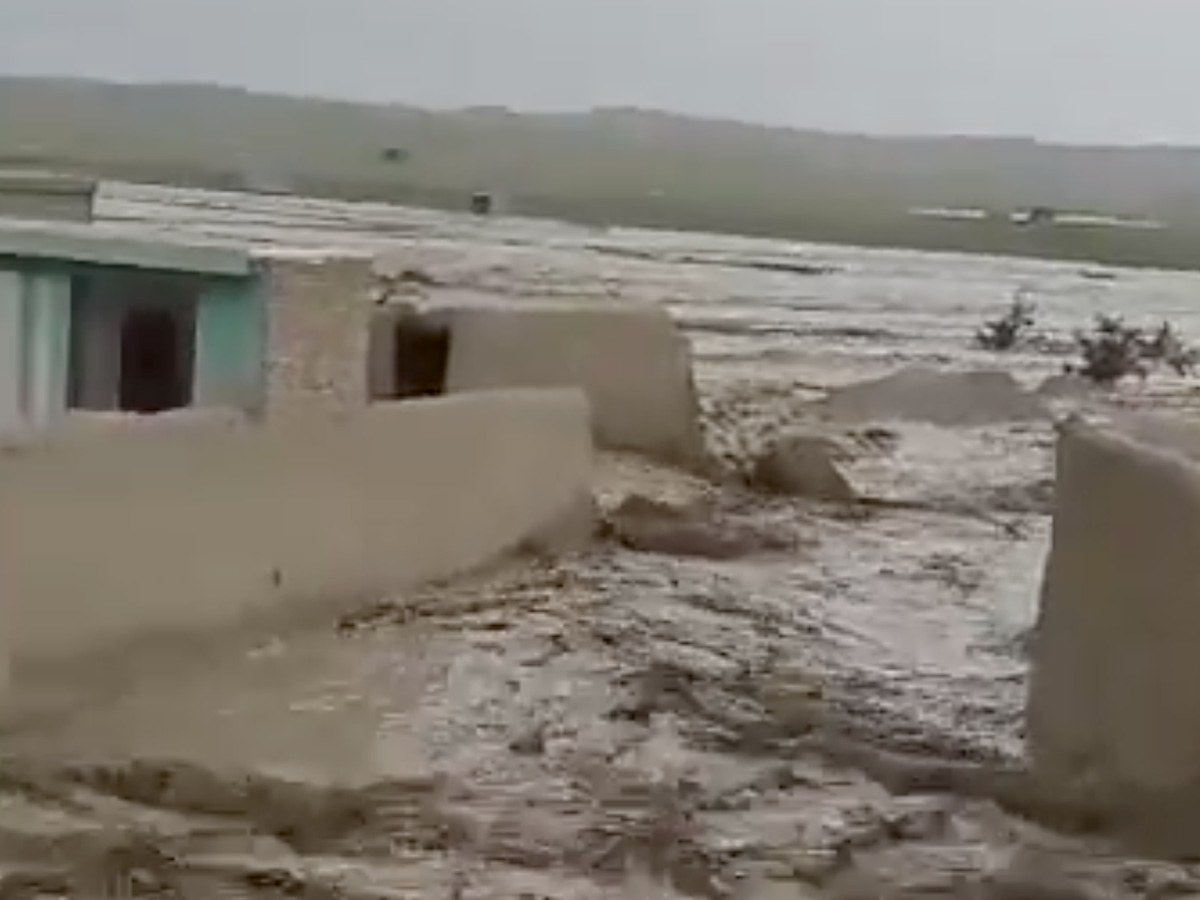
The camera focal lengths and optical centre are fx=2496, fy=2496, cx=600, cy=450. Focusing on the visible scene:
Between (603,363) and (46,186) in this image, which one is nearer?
(603,363)

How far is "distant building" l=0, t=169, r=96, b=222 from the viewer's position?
2022 centimetres

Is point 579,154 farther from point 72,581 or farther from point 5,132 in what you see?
point 72,581

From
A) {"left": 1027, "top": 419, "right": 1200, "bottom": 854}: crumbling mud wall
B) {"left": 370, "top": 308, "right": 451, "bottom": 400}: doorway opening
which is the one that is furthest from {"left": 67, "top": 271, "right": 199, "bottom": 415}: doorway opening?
{"left": 1027, "top": 419, "right": 1200, "bottom": 854}: crumbling mud wall

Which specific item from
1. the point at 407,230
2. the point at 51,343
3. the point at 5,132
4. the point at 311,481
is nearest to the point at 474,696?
the point at 311,481

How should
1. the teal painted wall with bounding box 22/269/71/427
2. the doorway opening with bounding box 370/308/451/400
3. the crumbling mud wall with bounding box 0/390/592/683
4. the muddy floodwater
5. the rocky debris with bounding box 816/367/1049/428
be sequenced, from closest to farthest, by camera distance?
the muddy floodwater → the crumbling mud wall with bounding box 0/390/592/683 → the teal painted wall with bounding box 22/269/71/427 → the doorway opening with bounding box 370/308/451/400 → the rocky debris with bounding box 816/367/1049/428

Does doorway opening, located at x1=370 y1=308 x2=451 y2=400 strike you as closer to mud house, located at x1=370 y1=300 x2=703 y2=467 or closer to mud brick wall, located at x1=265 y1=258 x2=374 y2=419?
mud house, located at x1=370 y1=300 x2=703 y2=467

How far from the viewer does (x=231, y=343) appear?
41.2 feet

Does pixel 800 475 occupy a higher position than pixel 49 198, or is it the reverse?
pixel 49 198

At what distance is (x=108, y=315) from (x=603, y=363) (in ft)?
15.8

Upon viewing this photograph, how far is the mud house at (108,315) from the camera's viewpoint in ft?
40.6

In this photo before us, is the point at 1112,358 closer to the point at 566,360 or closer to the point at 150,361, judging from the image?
the point at 566,360

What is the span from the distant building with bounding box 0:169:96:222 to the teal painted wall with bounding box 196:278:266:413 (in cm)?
760

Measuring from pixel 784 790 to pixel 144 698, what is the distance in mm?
2547

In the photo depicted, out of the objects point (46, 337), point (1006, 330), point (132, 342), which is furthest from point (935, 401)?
point (46, 337)
